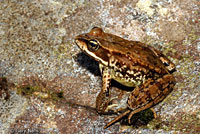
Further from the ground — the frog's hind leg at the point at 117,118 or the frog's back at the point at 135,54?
the frog's back at the point at 135,54

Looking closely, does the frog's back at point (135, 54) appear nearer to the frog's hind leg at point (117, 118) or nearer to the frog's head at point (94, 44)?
the frog's head at point (94, 44)

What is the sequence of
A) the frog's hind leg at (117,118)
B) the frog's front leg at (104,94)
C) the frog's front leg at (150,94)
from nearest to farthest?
the frog's front leg at (150,94), the frog's hind leg at (117,118), the frog's front leg at (104,94)

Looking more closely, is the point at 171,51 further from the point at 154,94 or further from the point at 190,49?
the point at 154,94

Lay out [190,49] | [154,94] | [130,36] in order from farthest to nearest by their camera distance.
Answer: [130,36]
[190,49]
[154,94]

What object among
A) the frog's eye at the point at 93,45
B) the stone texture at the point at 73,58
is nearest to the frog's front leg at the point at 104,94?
the stone texture at the point at 73,58

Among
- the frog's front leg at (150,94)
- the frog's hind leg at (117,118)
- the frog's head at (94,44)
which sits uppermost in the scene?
the frog's head at (94,44)

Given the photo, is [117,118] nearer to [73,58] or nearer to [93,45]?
[93,45]

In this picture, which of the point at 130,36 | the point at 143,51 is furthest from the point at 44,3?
the point at 143,51

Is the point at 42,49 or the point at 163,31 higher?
the point at 163,31
